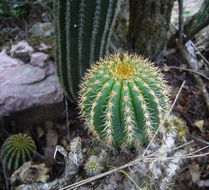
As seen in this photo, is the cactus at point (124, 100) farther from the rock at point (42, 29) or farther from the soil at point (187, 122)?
the rock at point (42, 29)

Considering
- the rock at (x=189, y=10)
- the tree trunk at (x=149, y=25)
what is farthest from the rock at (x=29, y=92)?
the rock at (x=189, y=10)

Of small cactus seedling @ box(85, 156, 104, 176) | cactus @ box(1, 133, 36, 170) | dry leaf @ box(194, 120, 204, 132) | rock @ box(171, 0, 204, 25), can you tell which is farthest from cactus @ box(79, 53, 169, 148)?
rock @ box(171, 0, 204, 25)

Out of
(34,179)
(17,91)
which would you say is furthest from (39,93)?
(34,179)

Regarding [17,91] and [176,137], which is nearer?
[176,137]

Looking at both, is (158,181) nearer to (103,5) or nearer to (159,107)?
(159,107)

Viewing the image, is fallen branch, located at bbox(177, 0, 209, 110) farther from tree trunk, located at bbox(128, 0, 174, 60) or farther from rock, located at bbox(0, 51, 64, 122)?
rock, located at bbox(0, 51, 64, 122)
